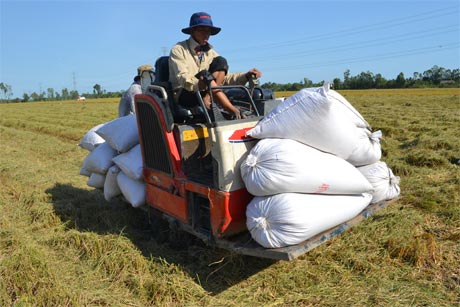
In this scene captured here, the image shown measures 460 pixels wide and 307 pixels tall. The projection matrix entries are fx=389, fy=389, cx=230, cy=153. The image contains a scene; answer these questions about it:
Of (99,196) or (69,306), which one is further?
(99,196)

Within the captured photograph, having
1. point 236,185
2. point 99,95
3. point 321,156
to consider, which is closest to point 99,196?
point 236,185

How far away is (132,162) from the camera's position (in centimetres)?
424

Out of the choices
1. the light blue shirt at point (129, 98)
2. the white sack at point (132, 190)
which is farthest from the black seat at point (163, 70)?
the light blue shirt at point (129, 98)

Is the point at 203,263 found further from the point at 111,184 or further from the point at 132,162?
the point at 111,184

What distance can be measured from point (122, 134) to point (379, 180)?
279cm

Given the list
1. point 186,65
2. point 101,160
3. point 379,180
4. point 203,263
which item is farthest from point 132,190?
point 379,180

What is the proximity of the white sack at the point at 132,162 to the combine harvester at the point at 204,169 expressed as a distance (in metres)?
0.13

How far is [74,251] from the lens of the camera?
378cm

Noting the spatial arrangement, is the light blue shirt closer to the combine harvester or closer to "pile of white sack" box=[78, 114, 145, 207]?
"pile of white sack" box=[78, 114, 145, 207]

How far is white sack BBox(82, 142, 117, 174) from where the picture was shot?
4.73m

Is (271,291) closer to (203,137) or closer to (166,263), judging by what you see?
(166,263)

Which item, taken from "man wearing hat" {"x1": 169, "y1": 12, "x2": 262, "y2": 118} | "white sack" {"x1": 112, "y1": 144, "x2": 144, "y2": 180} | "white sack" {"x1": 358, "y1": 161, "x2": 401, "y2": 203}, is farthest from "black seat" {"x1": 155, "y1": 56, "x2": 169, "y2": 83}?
"white sack" {"x1": 358, "y1": 161, "x2": 401, "y2": 203}

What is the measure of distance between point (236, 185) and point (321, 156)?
26.8 inches

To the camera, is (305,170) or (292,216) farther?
(305,170)
